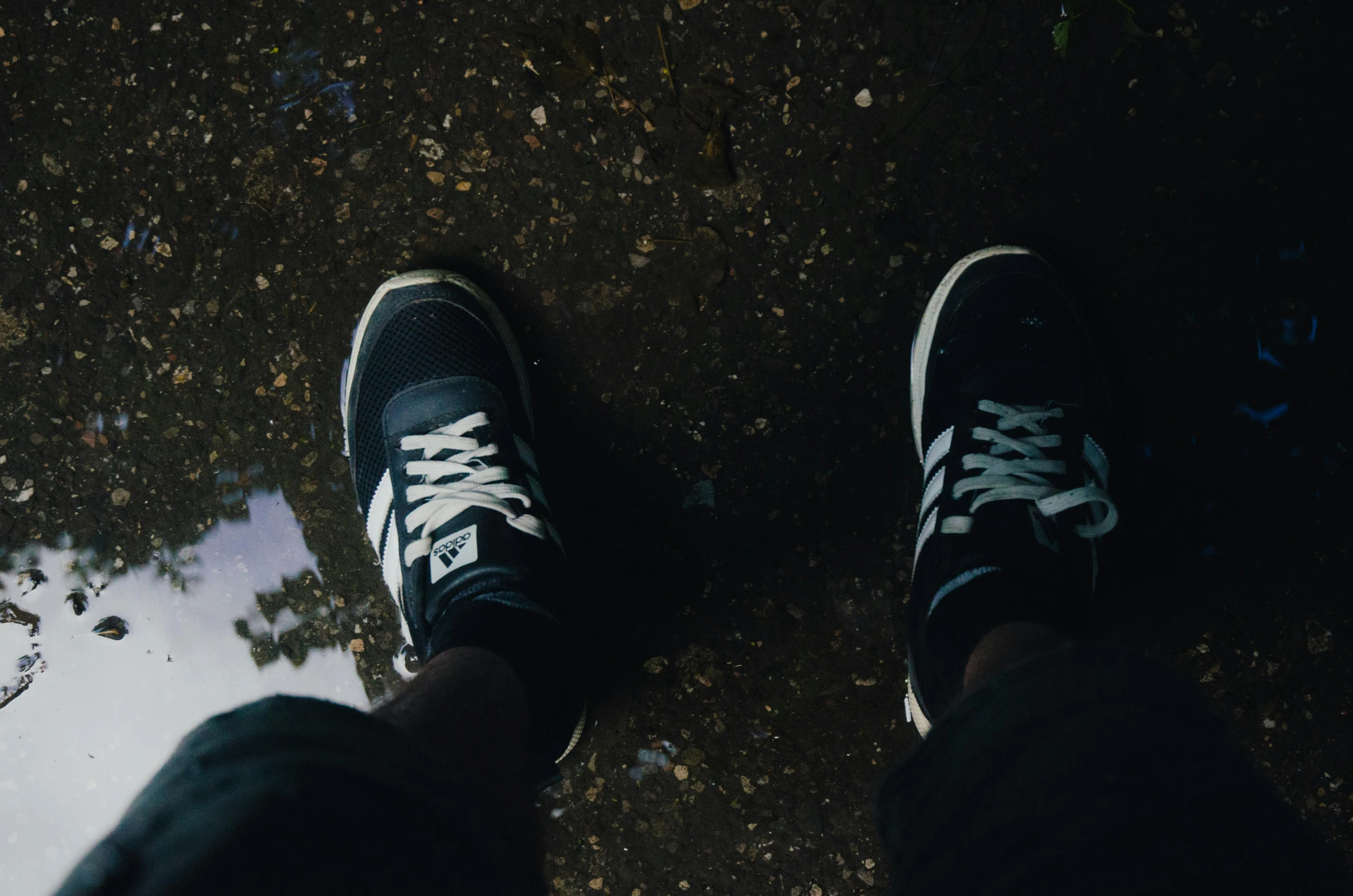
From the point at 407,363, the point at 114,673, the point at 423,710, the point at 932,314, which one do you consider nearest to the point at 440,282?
the point at 407,363

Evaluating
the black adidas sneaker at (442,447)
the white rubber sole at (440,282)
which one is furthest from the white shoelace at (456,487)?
the white rubber sole at (440,282)

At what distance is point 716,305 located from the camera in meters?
1.53

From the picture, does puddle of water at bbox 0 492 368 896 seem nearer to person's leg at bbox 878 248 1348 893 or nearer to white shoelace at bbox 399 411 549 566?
white shoelace at bbox 399 411 549 566

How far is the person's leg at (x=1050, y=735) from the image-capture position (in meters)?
0.70

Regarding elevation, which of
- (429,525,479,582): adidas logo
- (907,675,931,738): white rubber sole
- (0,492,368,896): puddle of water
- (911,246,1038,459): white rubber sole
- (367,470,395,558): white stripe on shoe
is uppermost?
(911,246,1038,459): white rubber sole

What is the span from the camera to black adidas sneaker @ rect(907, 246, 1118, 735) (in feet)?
4.47

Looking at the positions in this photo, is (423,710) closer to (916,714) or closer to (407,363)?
(407,363)

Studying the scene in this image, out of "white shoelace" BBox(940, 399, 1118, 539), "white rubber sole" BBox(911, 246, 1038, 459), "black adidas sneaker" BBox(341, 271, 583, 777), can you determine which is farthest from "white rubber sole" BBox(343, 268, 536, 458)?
"white shoelace" BBox(940, 399, 1118, 539)

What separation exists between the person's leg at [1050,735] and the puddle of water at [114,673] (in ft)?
4.26

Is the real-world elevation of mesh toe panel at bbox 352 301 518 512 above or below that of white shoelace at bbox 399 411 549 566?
above

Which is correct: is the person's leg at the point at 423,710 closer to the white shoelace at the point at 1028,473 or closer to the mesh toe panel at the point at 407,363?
the mesh toe panel at the point at 407,363

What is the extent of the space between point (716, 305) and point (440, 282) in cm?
59

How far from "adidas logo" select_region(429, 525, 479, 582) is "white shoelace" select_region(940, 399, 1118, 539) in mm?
942

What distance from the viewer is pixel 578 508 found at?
63.3 inches
